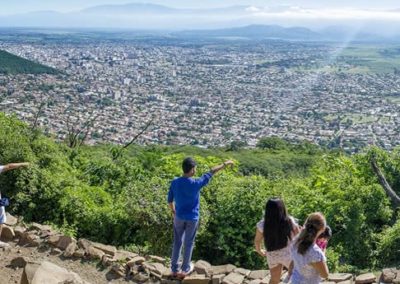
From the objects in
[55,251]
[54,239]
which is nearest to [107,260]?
[55,251]

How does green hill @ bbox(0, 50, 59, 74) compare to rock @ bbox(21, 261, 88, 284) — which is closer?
rock @ bbox(21, 261, 88, 284)

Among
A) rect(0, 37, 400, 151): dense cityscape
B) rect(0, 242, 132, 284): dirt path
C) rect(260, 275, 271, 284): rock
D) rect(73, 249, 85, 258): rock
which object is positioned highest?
rect(260, 275, 271, 284): rock

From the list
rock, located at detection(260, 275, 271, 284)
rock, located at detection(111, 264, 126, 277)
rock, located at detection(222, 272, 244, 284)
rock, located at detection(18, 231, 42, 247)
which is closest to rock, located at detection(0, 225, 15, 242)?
rock, located at detection(18, 231, 42, 247)

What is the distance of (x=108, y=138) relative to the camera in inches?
1825

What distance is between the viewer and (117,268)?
7031 millimetres

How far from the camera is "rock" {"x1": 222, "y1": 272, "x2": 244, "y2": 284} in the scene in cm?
651

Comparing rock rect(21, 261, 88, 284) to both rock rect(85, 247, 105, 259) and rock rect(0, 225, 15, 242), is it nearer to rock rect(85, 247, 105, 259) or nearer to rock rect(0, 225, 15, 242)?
rock rect(85, 247, 105, 259)

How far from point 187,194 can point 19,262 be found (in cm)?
276

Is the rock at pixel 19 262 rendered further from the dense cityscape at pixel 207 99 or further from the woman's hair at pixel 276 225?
the dense cityscape at pixel 207 99

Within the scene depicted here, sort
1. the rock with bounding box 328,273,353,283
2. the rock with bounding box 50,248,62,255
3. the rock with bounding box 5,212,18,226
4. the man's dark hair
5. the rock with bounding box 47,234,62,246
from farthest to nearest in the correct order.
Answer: the rock with bounding box 5,212,18,226
the rock with bounding box 47,234,62,246
the rock with bounding box 50,248,62,255
the rock with bounding box 328,273,353,283
the man's dark hair

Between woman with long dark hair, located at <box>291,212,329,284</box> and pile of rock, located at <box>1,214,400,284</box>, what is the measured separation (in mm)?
1651

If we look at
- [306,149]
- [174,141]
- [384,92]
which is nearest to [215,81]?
[384,92]

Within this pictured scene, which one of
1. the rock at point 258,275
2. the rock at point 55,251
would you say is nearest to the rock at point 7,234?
the rock at point 55,251

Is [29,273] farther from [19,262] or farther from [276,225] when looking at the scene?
[276,225]
